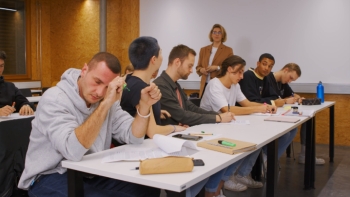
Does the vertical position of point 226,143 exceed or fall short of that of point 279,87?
it falls short

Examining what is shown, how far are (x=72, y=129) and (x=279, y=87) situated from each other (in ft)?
12.1

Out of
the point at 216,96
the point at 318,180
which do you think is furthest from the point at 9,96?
the point at 318,180

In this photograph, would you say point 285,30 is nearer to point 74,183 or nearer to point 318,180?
point 318,180

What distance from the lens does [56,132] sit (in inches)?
60.9

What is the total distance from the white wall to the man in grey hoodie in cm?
415

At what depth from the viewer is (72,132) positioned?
5.07ft

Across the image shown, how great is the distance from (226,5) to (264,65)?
2176 mm

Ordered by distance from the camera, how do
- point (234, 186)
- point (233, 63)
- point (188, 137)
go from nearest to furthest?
point (188, 137)
point (234, 186)
point (233, 63)

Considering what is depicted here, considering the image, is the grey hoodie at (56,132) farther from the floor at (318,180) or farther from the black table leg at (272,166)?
the floor at (318,180)

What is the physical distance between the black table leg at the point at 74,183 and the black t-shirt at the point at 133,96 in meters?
0.75

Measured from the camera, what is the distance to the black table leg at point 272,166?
2180 millimetres

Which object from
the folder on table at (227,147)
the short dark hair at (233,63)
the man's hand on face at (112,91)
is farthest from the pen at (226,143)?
the short dark hair at (233,63)

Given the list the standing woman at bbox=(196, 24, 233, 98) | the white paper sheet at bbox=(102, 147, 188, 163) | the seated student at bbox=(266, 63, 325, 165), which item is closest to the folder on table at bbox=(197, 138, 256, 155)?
the white paper sheet at bbox=(102, 147, 188, 163)

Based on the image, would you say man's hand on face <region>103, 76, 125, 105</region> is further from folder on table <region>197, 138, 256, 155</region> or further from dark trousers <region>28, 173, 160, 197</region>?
folder on table <region>197, 138, 256, 155</region>
